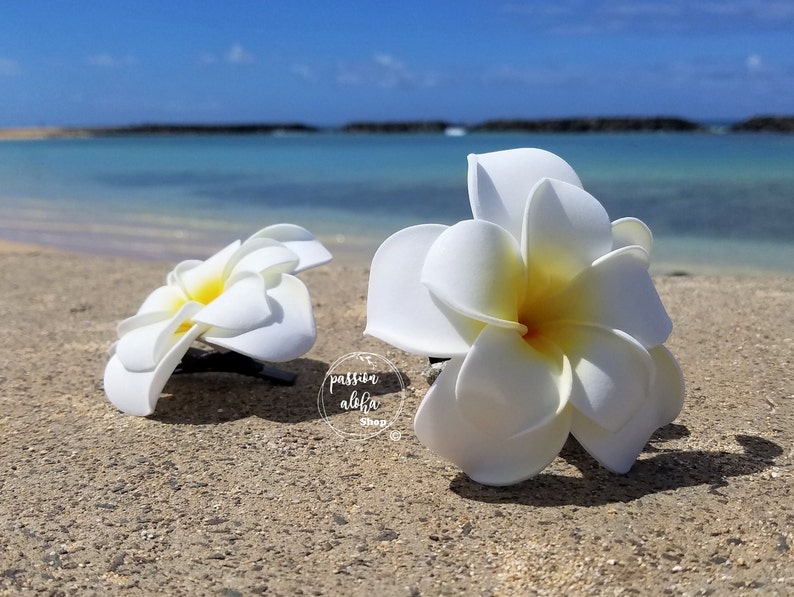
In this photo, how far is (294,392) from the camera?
3.60m

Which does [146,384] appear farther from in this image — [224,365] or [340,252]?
[340,252]

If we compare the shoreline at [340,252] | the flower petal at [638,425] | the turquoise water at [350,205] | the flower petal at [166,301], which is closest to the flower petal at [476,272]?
the flower petal at [638,425]

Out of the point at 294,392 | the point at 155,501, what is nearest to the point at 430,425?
the point at 155,501

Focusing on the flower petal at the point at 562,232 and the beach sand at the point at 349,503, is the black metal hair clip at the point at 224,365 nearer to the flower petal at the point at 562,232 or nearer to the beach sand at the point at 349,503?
the beach sand at the point at 349,503

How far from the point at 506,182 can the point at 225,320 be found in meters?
1.31

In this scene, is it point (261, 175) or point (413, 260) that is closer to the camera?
point (413, 260)

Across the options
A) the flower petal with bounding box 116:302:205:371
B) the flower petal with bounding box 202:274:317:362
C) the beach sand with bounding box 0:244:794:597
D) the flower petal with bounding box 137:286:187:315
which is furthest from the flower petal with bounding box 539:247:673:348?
the flower petal with bounding box 137:286:187:315

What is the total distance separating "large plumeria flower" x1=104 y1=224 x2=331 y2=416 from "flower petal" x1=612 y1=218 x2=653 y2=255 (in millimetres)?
1254

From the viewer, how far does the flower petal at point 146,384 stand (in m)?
3.21

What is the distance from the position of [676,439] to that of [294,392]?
1.66 m

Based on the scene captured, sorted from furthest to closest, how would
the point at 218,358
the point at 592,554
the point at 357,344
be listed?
1. the point at 357,344
2. the point at 218,358
3. the point at 592,554

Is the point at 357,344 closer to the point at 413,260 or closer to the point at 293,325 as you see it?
the point at 293,325

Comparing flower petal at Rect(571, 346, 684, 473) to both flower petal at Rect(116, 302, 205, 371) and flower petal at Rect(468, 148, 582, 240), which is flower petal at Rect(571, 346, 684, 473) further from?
flower petal at Rect(116, 302, 205, 371)

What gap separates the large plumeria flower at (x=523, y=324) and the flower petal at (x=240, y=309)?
33.4 inches
